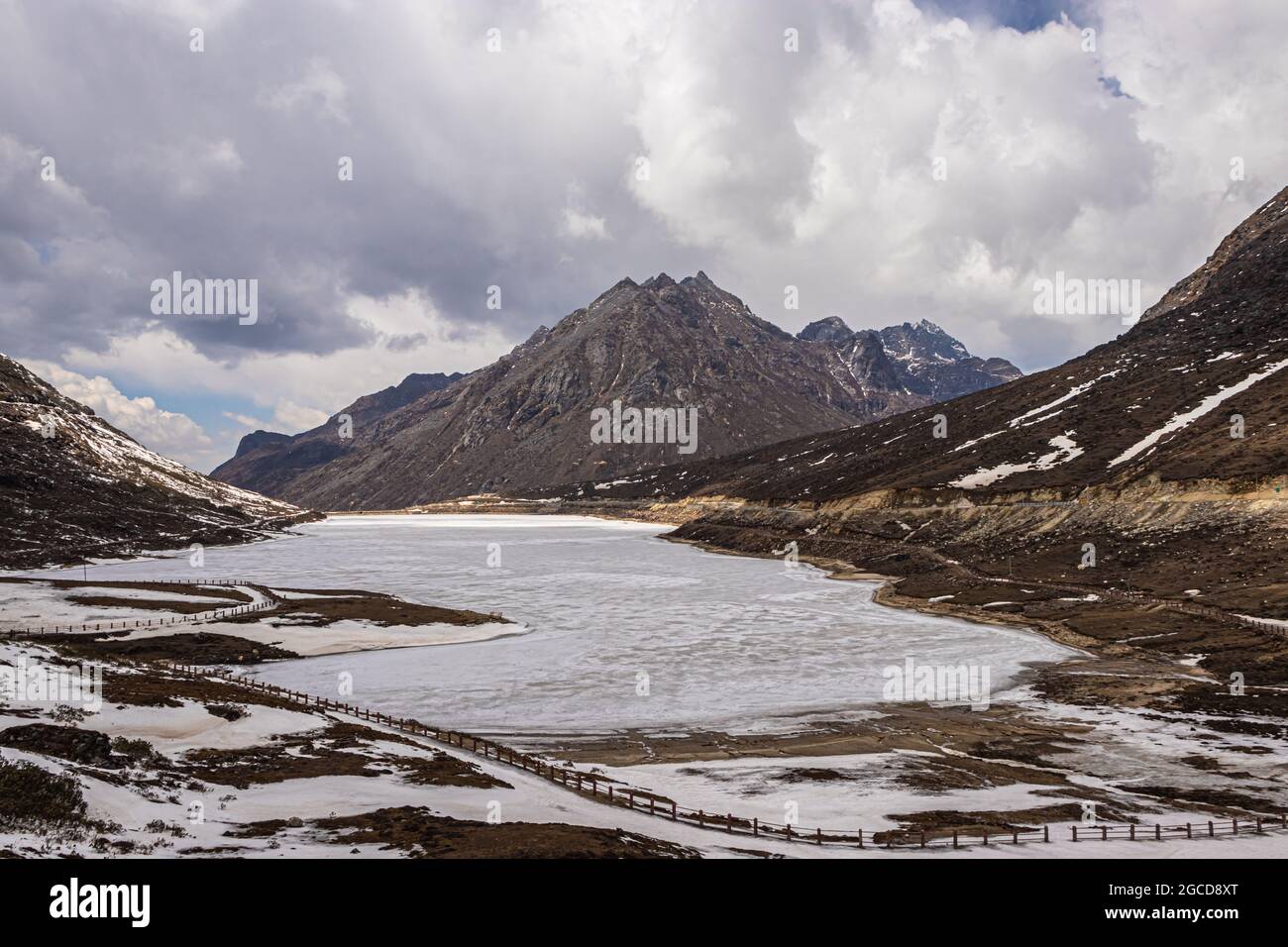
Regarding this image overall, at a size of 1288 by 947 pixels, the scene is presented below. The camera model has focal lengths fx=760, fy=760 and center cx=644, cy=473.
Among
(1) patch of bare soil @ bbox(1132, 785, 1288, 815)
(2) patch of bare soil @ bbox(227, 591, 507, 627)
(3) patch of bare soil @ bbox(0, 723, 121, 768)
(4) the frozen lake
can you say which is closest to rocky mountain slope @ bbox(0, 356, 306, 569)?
(4) the frozen lake

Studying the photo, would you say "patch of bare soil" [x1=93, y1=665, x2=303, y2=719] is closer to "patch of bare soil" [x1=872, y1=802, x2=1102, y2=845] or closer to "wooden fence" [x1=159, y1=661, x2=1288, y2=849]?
"wooden fence" [x1=159, y1=661, x2=1288, y2=849]

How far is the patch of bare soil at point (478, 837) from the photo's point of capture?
69.6 feet

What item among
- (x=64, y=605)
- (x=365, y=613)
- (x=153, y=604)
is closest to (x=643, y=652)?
(x=365, y=613)

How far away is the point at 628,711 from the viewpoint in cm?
4472

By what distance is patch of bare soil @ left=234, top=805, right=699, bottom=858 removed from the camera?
21.2 m

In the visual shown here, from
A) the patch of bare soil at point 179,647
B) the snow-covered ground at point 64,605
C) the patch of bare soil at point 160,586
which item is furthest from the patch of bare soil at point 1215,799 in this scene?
the patch of bare soil at point 160,586

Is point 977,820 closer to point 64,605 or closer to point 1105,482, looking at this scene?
point 64,605

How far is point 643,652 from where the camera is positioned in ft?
199

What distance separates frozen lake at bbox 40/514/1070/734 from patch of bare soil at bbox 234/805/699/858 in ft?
54.7

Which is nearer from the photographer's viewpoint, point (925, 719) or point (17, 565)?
point (925, 719)

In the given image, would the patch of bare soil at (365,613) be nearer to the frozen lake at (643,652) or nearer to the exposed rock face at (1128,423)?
the frozen lake at (643,652)
